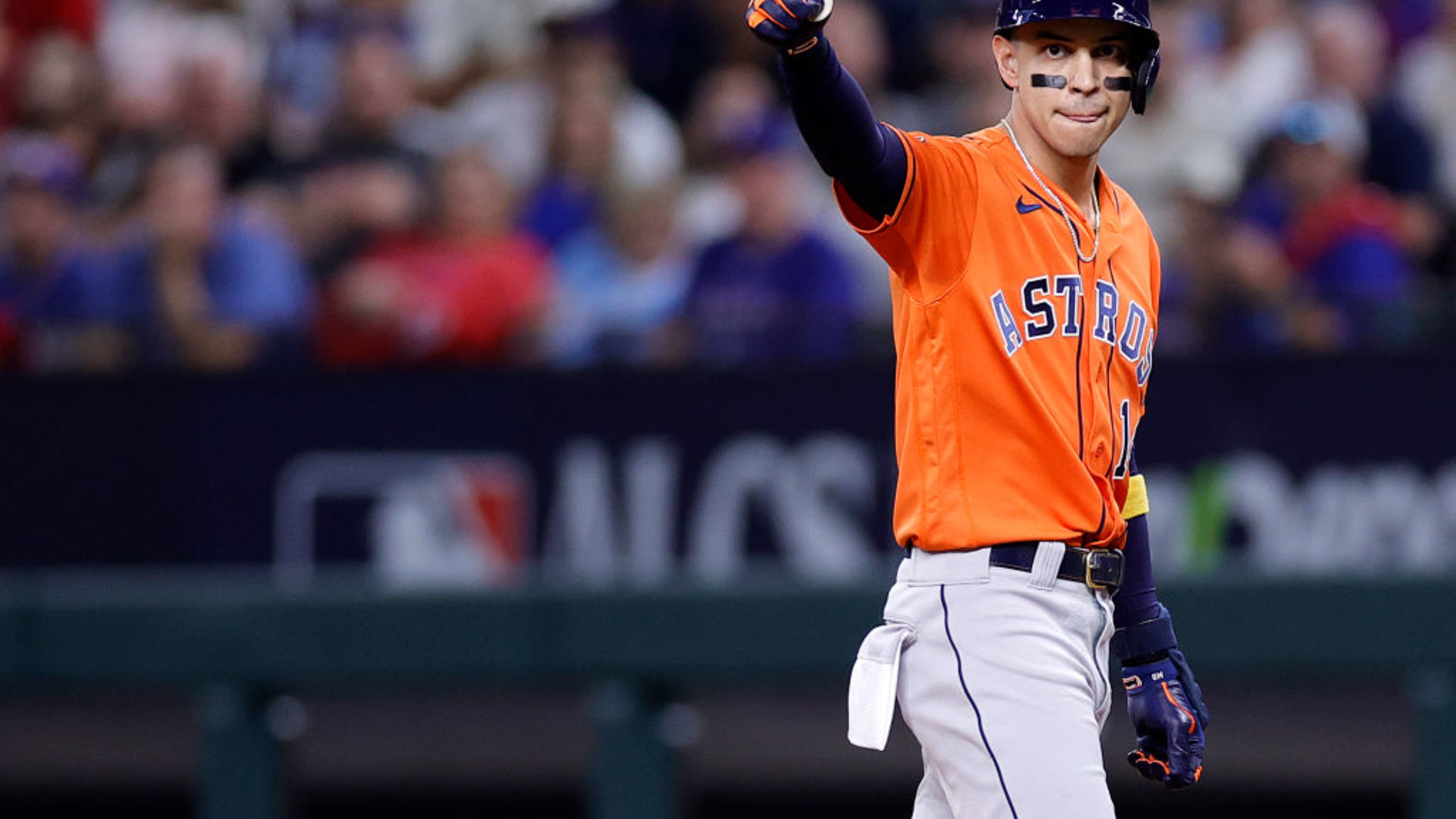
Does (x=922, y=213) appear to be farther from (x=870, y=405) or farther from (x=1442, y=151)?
(x=1442, y=151)

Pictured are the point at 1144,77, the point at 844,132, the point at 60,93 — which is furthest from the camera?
the point at 60,93

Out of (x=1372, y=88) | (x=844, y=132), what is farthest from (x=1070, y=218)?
(x=1372, y=88)

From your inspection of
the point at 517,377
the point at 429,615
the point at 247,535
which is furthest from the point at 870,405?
the point at 247,535

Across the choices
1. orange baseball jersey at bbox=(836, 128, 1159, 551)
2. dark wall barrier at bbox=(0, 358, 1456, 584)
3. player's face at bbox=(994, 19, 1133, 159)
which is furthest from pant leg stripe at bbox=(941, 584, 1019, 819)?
dark wall barrier at bbox=(0, 358, 1456, 584)

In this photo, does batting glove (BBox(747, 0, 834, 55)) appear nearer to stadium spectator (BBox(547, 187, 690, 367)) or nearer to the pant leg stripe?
the pant leg stripe

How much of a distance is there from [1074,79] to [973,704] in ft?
3.07

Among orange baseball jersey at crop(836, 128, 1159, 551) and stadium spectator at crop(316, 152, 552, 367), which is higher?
orange baseball jersey at crop(836, 128, 1159, 551)

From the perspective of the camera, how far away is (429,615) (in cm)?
548

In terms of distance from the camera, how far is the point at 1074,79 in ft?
9.99

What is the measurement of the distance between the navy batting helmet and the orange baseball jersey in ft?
0.65

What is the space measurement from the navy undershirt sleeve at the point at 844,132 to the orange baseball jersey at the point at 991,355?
1.3 inches

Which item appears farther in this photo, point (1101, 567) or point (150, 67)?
point (150, 67)

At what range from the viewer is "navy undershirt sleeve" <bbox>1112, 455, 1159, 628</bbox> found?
3.31 m

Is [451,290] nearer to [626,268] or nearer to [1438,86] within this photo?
[626,268]
